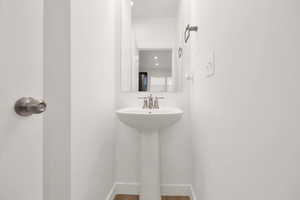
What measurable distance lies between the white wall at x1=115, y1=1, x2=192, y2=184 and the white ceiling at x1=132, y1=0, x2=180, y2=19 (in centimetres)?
80

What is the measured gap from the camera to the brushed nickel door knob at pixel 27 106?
504 millimetres

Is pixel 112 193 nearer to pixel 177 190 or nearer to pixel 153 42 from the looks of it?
pixel 177 190

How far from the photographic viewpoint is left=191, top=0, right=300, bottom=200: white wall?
0.43m

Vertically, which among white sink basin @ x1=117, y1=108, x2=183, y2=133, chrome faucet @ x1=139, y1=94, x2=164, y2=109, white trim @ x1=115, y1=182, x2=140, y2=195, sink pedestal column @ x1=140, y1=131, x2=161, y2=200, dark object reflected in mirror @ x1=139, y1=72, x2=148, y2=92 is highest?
dark object reflected in mirror @ x1=139, y1=72, x2=148, y2=92

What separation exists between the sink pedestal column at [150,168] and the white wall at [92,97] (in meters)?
0.32

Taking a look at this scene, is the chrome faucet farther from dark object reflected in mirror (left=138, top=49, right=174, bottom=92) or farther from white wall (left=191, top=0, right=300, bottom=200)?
white wall (left=191, top=0, right=300, bottom=200)

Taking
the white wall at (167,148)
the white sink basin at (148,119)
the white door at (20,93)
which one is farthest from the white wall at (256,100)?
the white wall at (167,148)

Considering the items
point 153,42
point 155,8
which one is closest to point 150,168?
point 153,42

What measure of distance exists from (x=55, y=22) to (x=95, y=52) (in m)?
0.41

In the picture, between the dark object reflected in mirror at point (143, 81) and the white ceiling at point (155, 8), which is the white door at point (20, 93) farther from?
the white ceiling at point (155, 8)

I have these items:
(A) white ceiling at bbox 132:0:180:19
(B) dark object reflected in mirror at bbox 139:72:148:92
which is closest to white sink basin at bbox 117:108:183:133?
(B) dark object reflected in mirror at bbox 139:72:148:92

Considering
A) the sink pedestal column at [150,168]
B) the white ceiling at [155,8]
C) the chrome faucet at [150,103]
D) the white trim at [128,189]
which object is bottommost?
the white trim at [128,189]

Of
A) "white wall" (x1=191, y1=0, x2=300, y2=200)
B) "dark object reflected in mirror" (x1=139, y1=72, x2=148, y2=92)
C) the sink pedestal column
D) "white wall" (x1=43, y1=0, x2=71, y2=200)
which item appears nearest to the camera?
"white wall" (x1=191, y1=0, x2=300, y2=200)

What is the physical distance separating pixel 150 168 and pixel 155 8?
1.61m
